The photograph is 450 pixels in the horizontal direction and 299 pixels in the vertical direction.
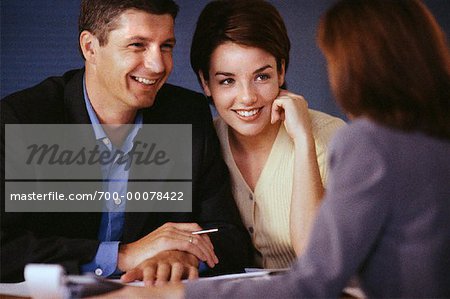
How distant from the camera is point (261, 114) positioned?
63.5 inches

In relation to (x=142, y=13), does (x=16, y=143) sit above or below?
below

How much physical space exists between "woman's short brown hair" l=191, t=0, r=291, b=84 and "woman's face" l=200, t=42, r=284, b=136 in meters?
0.02

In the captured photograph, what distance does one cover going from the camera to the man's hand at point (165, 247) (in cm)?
135

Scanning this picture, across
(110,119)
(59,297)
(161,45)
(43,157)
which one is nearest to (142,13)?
(161,45)

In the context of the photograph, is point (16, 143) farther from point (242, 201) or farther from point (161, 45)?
point (242, 201)

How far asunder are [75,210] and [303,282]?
82 cm

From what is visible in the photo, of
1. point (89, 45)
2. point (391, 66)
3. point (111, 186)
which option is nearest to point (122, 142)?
point (111, 186)

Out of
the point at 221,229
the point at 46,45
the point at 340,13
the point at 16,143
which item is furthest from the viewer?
the point at 46,45

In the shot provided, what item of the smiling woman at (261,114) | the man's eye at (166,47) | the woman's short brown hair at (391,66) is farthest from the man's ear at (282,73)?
the woman's short brown hair at (391,66)

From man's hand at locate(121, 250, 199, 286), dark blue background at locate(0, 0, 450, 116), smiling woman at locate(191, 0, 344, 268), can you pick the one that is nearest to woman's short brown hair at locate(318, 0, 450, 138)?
man's hand at locate(121, 250, 199, 286)

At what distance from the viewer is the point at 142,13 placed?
1.54 m

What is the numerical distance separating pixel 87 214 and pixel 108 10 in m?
0.51

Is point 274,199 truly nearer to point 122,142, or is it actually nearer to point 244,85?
point 244,85

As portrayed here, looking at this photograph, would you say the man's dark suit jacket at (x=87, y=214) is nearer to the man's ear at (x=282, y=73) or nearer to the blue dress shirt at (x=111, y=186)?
the blue dress shirt at (x=111, y=186)
